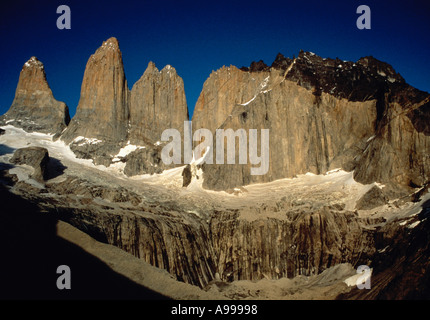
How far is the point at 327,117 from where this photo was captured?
184 ft

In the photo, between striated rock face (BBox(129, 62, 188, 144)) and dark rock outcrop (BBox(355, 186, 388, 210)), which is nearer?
dark rock outcrop (BBox(355, 186, 388, 210))

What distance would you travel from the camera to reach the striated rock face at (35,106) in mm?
75000

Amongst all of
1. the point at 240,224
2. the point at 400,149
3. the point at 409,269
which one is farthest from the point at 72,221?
the point at 400,149

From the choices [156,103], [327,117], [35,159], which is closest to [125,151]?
[156,103]

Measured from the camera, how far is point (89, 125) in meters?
71.3

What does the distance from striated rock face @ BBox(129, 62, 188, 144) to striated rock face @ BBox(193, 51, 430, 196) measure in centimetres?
1374

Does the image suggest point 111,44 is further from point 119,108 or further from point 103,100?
point 119,108

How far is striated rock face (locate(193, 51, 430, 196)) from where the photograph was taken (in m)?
44.9

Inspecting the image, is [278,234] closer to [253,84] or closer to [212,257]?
[212,257]

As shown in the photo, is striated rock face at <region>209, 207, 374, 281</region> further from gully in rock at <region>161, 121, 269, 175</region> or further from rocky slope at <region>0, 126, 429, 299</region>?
gully in rock at <region>161, 121, 269, 175</region>

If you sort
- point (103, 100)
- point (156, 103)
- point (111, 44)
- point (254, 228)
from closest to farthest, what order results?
point (254, 228) < point (103, 100) < point (156, 103) < point (111, 44)

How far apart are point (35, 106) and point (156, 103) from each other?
73.7ft

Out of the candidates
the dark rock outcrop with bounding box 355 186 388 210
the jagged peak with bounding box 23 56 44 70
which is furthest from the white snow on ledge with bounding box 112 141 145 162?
the dark rock outcrop with bounding box 355 186 388 210
